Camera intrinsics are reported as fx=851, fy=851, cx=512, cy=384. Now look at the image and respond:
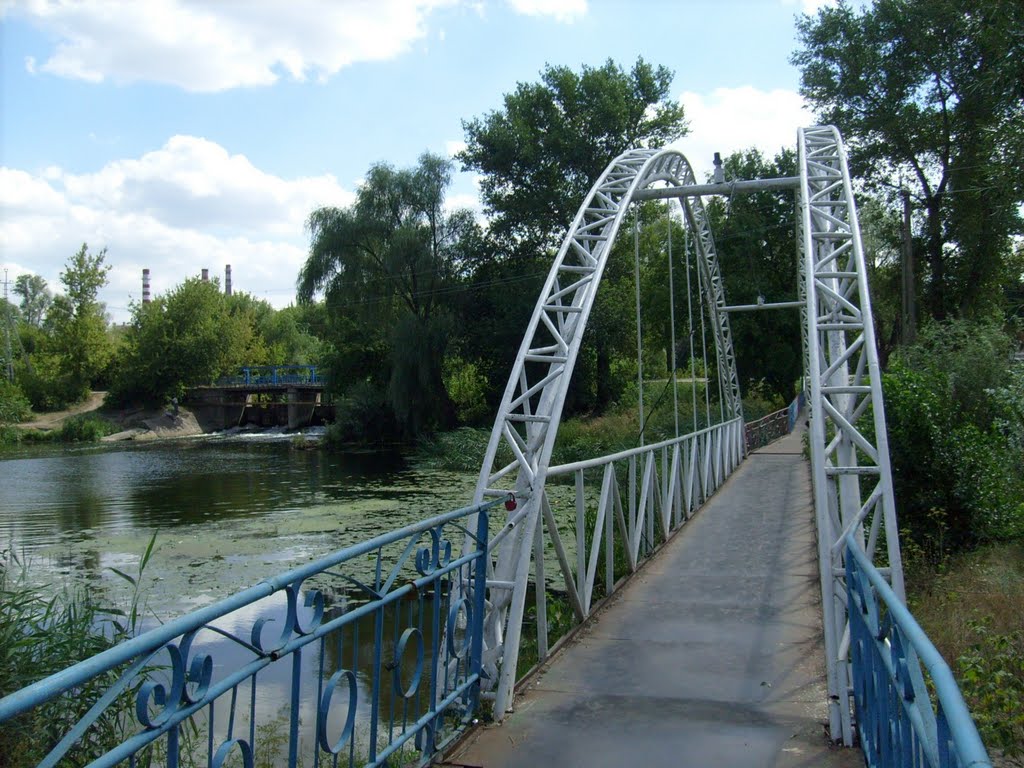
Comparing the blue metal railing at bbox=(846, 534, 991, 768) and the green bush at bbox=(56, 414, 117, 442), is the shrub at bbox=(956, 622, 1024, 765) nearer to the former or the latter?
the blue metal railing at bbox=(846, 534, 991, 768)

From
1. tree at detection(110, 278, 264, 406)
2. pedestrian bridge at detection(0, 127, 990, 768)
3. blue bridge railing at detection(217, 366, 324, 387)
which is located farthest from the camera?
blue bridge railing at detection(217, 366, 324, 387)

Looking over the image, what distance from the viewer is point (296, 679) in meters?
2.75

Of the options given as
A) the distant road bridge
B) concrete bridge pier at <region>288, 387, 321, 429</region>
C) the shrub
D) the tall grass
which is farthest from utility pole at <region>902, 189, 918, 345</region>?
concrete bridge pier at <region>288, 387, 321, 429</region>

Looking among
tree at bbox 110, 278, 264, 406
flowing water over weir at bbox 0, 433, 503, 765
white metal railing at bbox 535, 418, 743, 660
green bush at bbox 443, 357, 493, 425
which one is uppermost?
tree at bbox 110, 278, 264, 406

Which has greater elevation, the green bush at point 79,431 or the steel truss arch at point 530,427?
the steel truss arch at point 530,427

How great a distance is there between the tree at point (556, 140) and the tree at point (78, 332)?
72.7 feet

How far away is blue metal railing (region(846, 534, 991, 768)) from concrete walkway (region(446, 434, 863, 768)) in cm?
49

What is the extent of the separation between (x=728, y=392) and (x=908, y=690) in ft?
58.1

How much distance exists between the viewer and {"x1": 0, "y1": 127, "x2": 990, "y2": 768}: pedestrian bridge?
2412 millimetres

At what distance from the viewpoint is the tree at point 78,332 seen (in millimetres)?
42312

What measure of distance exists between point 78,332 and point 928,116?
38.7 m

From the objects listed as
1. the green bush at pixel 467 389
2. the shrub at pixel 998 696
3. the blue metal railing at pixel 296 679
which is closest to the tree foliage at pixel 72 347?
the green bush at pixel 467 389

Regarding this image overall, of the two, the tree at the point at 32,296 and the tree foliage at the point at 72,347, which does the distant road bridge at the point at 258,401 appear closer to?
the tree foliage at the point at 72,347

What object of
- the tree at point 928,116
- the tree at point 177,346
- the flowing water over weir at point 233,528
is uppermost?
the tree at point 928,116
